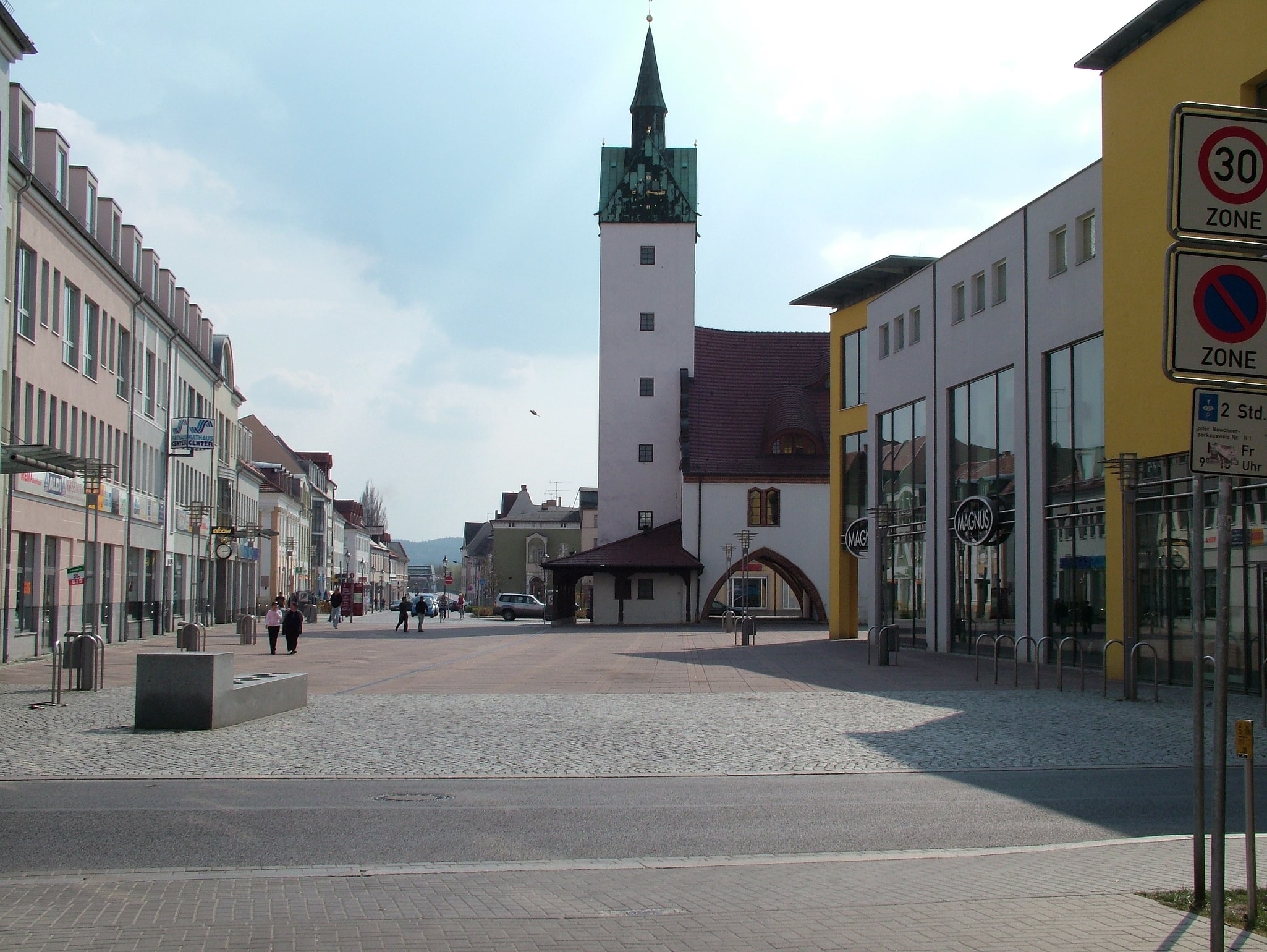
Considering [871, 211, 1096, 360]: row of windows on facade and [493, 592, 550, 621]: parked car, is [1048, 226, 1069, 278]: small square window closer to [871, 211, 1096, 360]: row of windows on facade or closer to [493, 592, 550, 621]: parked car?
[871, 211, 1096, 360]: row of windows on facade

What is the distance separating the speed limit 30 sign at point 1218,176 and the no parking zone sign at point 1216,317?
146 millimetres

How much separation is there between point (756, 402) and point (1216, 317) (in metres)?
63.1

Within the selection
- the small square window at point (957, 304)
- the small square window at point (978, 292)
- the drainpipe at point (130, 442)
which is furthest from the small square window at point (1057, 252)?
the drainpipe at point (130, 442)

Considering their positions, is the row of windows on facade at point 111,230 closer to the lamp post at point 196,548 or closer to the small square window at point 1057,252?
the lamp post at point 196,548

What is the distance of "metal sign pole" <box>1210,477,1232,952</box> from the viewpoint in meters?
5.21

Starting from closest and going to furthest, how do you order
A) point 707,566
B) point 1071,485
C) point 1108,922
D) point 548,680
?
point 1108,922, point 548,680, point 1071,485, point 707,566

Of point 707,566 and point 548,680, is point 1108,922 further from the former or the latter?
point 707,566

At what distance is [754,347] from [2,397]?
4758 cm


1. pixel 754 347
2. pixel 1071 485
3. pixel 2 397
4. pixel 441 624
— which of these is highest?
pixel 754 347

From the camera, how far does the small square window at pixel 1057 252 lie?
2817cm

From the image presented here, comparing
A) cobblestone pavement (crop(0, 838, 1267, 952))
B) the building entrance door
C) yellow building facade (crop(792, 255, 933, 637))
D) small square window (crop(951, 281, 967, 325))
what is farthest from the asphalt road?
yellow building facade (crop(792, 255, 933, 637))

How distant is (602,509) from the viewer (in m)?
68.7

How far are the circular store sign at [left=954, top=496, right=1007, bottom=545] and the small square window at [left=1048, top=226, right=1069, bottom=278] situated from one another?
559 cm

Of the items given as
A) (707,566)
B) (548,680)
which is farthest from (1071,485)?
(707,566)
